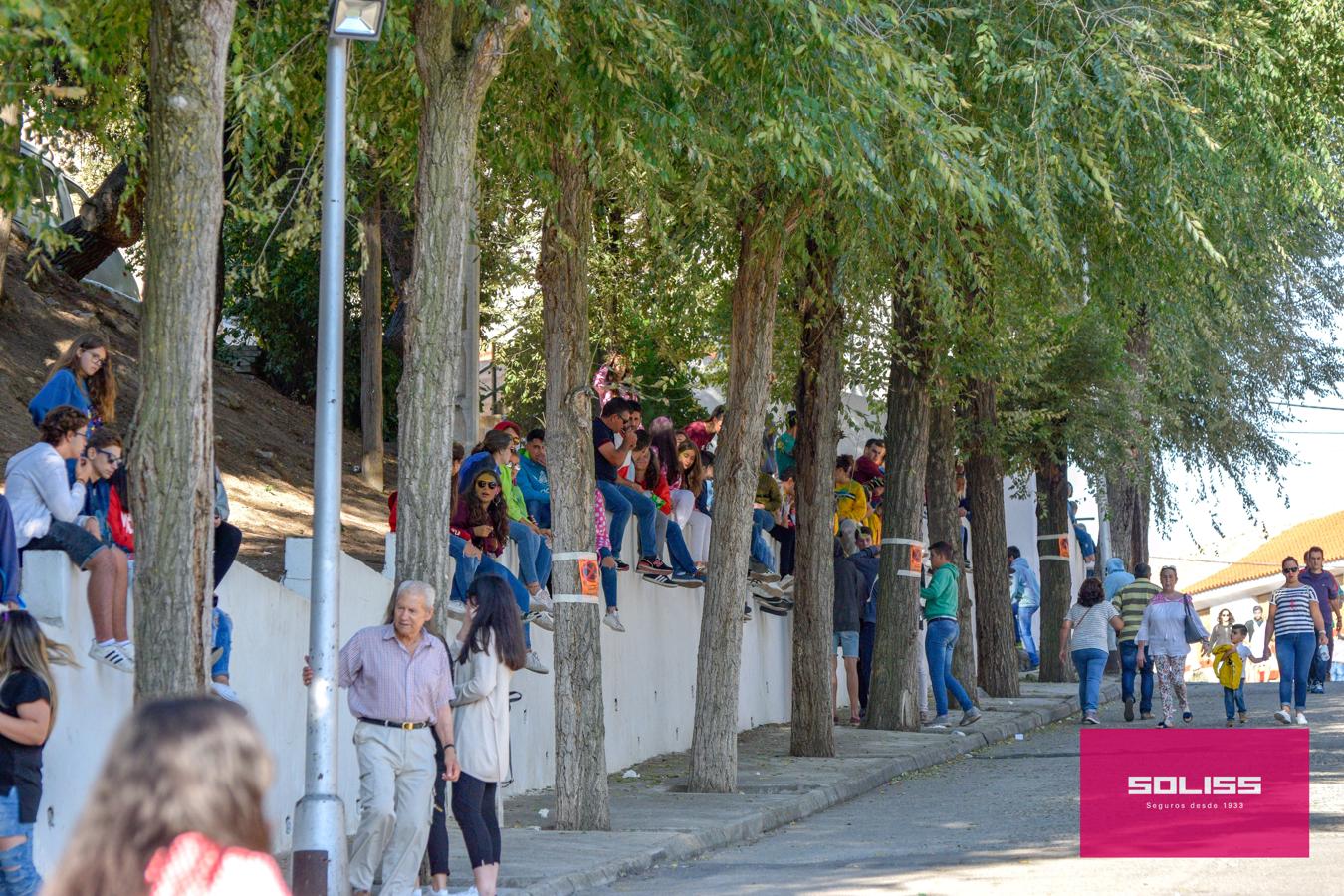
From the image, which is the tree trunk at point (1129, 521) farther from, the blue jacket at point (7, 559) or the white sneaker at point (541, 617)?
the blue jacket at point (7, 559)

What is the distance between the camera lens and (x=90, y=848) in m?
2.92

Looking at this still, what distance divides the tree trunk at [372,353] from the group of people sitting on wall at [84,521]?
11.7 meters

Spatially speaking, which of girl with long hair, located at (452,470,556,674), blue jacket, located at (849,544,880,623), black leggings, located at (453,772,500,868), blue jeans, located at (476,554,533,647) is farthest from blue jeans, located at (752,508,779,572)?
black leggings, located at (453,772,500,868)

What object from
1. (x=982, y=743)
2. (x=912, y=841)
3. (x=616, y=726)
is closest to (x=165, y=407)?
(x=912, y=841)

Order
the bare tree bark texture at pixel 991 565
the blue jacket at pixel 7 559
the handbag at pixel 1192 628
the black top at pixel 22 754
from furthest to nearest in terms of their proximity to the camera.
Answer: the bare tree bark texture at pixel 991 565
the handbag at pixel 1192 628
the blue jacket at pixel 7 559
the black top at pixel 22 754

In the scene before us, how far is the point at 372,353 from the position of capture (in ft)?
74.9

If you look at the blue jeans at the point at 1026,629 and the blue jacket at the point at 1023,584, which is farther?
the blue jeans at the point at 1026,629

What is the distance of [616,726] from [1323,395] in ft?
61.3

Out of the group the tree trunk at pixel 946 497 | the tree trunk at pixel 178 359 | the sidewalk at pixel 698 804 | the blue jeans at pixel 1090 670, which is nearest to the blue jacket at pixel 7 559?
the tree trunk at pixel 178 359

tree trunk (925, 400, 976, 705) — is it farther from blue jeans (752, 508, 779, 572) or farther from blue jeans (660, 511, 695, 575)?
blue jeans (660, 511, 695, 575)

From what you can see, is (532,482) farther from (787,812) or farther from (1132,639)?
(1132,639)

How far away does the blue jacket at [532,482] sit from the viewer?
15.3 m

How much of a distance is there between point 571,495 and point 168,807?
382 inches

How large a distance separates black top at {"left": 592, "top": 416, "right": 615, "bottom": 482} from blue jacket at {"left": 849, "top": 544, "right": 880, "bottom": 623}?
527 centimetres
